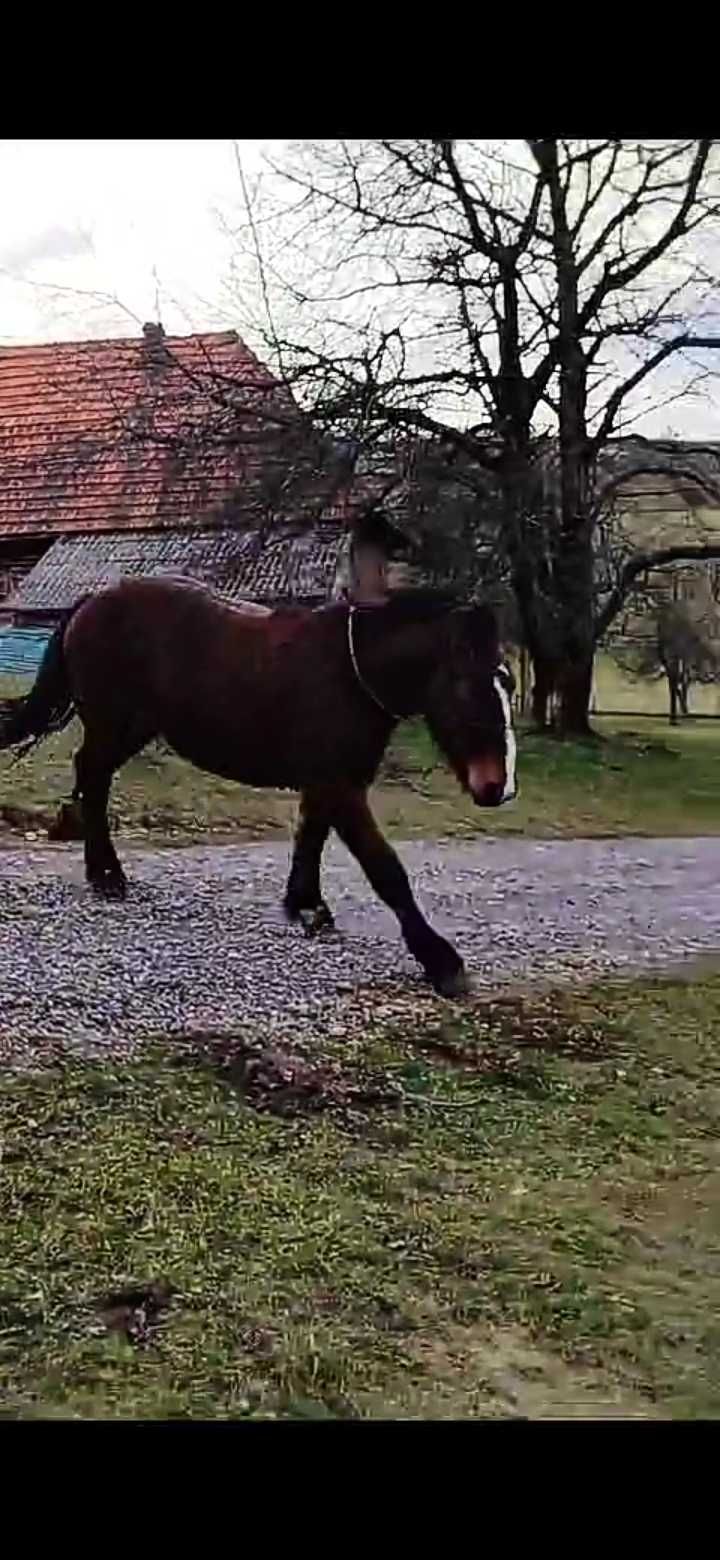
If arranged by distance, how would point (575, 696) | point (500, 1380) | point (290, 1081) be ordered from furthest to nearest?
point (575, 696) → point (290, 1081) → point (500, 1380)

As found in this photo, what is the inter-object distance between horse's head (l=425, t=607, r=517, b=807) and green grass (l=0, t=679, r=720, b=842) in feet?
0.09

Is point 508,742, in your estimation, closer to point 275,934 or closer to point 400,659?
point 400,659

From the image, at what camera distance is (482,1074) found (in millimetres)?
2211

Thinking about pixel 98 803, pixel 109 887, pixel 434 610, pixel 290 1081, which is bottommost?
pixel 290 1081

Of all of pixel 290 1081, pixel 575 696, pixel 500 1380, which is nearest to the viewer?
pixel 500 1380

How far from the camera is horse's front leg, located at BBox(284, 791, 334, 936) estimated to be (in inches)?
89.1

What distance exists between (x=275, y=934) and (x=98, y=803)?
11.7 inches

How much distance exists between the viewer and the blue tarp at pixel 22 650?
7.55 ft

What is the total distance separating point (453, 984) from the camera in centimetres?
225

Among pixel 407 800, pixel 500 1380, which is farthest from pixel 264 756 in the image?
pixel 500 1380

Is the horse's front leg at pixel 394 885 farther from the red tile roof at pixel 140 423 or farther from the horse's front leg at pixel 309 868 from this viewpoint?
the red tile roof at pixel 140 423

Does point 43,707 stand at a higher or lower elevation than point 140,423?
lower
